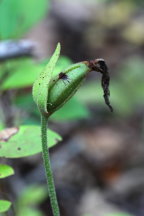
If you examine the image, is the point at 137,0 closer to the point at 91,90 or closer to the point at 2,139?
the point at 91,90

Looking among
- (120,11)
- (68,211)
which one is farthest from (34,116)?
(120,11)

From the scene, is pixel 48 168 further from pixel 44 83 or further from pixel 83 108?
pixel 83 108

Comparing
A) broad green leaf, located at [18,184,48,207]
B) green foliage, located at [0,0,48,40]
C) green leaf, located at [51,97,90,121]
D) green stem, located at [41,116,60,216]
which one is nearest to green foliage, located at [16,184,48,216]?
broad green leaf, located at [18,184,48,207]

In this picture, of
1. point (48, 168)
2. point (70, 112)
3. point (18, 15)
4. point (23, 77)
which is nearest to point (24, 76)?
point (23, 77)

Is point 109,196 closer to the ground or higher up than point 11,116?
closer to the ground

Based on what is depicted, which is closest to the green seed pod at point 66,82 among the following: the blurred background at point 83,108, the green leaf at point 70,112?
the blurred background at point 83,108

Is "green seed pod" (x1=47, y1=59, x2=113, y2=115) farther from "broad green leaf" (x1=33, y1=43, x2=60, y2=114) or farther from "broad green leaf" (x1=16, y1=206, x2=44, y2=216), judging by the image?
"broad green leaf" (x1=16, y1=206, x2=44, y2=216)

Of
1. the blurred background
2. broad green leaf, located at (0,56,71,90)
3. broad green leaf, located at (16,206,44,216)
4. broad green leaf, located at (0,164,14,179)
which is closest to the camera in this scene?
broad green leaf, located at (0,164,14,179)
